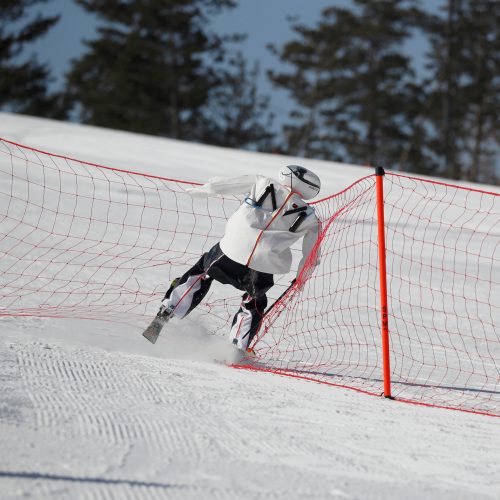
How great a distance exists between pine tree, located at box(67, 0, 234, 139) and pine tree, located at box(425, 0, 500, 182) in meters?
9.21

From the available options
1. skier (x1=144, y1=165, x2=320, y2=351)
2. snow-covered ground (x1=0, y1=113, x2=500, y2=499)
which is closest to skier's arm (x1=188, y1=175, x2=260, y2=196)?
skier (x1=144, y1=165, x2=320, y2=351)

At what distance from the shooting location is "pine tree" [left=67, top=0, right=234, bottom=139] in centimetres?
3331

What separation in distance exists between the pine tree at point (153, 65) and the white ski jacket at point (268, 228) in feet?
90.6

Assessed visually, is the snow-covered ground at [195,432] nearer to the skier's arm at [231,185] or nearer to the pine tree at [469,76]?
the skier's arm at [231,185]

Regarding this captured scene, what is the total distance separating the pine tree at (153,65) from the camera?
109ft

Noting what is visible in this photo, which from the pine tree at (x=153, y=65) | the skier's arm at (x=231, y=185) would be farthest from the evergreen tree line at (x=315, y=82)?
the skier's arm at (x=231, y=185)

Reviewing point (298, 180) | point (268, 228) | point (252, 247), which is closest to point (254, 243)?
point (252, 247)

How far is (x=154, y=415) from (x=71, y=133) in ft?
50.1

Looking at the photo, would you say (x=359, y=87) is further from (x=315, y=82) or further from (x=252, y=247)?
(x=252, y=247)

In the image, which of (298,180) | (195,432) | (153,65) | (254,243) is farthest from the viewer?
(153,65)

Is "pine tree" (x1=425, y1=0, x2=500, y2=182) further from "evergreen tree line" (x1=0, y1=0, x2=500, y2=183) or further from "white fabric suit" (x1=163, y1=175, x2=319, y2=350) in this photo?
"white fabric suit" (x1=163, y1=175, x2=319, y2=350)

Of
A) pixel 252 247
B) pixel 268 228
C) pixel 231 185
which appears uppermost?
pixel 231 185

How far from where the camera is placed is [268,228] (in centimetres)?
574

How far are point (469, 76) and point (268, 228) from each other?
31114 mm
